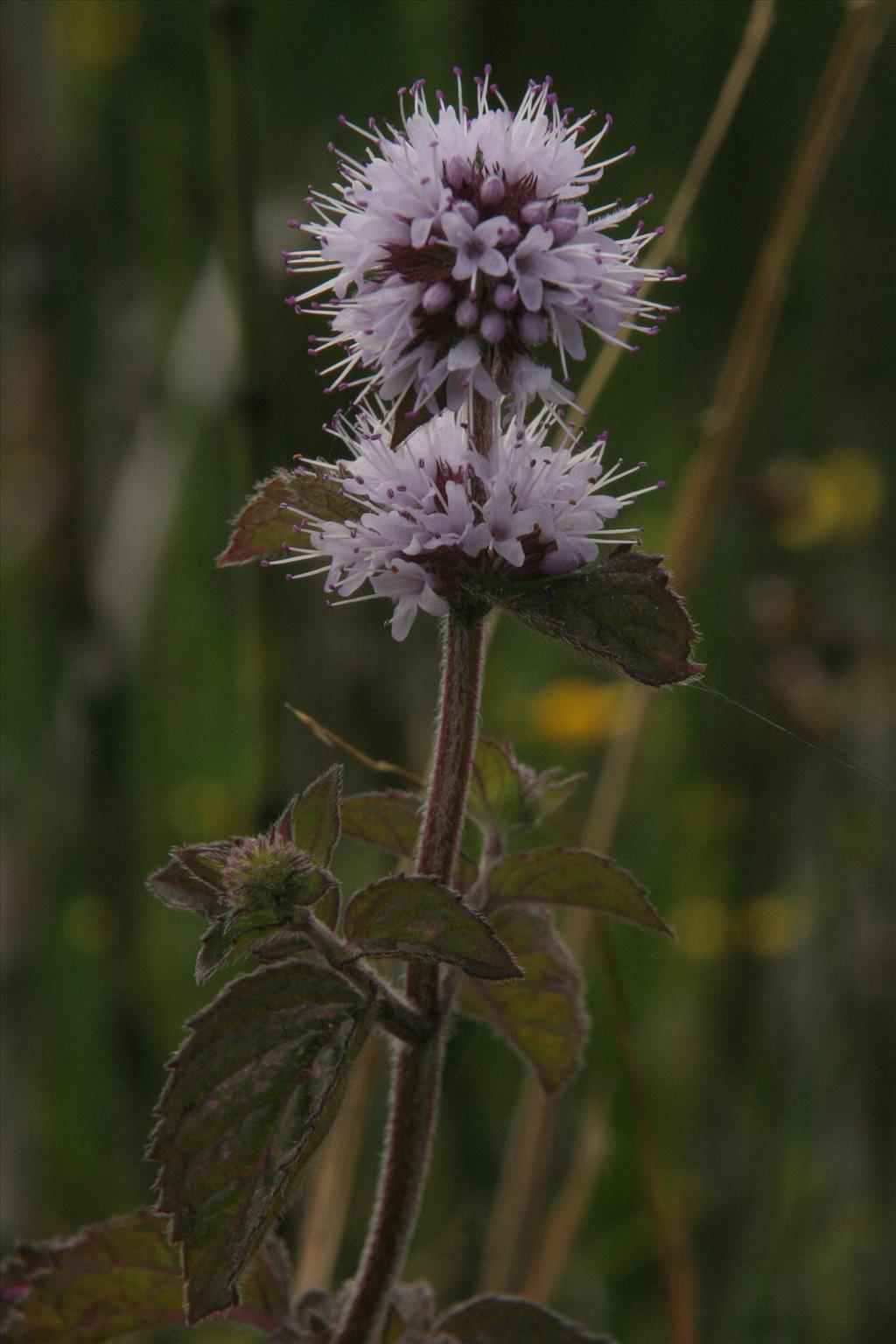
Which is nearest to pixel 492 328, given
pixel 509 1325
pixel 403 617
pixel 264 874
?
pixel 403 617

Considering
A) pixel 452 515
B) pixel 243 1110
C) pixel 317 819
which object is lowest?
pixel 243 1110

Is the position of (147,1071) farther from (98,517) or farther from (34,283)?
(34,283)

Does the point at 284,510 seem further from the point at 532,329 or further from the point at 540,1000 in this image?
the point at 540,1000

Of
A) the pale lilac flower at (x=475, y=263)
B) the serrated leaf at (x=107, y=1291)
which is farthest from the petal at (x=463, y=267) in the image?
the serrated leaf at (x=107, y=1291)

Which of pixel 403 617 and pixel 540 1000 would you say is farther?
pixel 540 1000

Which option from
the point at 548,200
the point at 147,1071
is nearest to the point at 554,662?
the point at 147,1071

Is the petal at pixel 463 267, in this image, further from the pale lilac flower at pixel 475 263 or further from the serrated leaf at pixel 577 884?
the serrated leaf at pixel 577 884
